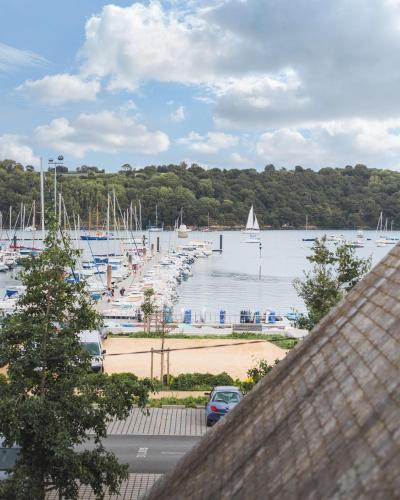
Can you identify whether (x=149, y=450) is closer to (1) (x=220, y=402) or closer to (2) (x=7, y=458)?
→ (1) (x=220, y=402)

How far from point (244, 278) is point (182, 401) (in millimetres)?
63276

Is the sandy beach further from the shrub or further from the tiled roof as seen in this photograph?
the tiled roof

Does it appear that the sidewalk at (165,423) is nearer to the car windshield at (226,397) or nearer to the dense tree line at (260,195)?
the car windshield at (226,397)

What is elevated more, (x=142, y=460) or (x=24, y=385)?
(x=24, y=385)

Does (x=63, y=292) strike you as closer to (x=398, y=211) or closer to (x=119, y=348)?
(x=119, y=348)

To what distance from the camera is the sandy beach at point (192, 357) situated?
27.5 meters

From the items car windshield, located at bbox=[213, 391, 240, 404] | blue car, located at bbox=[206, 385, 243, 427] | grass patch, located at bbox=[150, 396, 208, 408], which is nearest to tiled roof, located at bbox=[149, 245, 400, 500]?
blue car, located at bbox=[206, 385, 243, 427]

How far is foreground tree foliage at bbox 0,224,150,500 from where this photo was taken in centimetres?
951

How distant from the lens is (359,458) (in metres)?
3.71

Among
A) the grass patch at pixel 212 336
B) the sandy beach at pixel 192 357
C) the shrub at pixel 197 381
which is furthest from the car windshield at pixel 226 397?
the grass patch at pixel 212 336

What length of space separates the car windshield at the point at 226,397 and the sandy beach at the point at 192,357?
19.7 feet

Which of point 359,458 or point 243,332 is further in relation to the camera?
point 243,332

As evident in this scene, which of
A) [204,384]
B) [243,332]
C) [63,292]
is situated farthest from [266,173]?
[63,292]

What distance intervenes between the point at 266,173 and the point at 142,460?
603 ft
